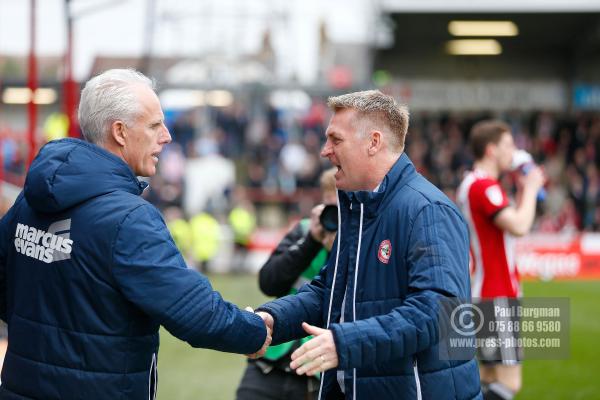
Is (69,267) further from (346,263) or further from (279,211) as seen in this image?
(279,211)

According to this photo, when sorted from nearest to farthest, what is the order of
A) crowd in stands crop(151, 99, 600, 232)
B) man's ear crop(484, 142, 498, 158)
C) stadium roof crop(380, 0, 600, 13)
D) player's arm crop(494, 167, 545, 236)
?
player's arm crop(494, 167, 545, 236), man's ear crop(484, 142, 498, 158), crowd in stands crop(151, 99, 600, 232), stadium roof crop(380, 0, 600, 13)

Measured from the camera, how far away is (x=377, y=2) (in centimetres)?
2400

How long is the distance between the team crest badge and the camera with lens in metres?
0.69

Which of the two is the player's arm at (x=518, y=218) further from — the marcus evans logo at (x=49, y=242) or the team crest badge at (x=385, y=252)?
the marcus evans logo at (x=49, y=242)

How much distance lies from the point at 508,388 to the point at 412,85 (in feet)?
81.5

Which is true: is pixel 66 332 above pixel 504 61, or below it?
below

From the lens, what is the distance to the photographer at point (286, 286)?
4770 millimetres

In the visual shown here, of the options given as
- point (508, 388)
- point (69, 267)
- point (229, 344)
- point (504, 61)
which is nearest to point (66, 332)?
point (69, 267)

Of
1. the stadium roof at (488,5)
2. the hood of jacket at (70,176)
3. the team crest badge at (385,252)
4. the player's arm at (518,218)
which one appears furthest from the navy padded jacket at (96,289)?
the stadium roof at (488,5)

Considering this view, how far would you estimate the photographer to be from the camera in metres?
4.77

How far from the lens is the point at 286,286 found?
490 cm

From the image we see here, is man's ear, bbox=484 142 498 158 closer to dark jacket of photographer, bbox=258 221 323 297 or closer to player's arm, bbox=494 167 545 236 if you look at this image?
player's arm, bbox=494 167 545 236

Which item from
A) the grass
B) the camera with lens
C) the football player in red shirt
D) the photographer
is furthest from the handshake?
the grass

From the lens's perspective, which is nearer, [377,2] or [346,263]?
[346,263]
